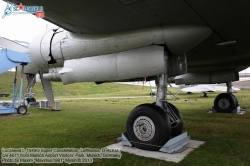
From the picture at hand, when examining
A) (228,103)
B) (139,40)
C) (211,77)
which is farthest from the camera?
(228,103)

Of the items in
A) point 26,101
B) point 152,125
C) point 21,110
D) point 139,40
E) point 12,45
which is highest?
point 12,45

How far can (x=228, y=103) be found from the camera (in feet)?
34.2

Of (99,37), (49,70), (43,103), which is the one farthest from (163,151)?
(43,103)

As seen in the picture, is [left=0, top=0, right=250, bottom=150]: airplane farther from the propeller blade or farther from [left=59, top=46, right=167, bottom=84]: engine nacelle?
the propeller blade

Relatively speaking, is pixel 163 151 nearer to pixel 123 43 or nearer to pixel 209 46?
pixel 123 43

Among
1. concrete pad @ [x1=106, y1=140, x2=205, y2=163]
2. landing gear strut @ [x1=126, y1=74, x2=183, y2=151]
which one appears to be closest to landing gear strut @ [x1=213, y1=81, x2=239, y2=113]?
concrete pad @ [x1=106, y1=140, x2=205, y2=163]

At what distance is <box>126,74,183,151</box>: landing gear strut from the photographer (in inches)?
168

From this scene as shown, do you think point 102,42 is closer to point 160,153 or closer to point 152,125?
point 152,125

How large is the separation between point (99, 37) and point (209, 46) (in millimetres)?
2538

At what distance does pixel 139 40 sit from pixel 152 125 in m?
1.63

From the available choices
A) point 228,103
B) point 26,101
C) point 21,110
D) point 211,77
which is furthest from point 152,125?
point 26,101

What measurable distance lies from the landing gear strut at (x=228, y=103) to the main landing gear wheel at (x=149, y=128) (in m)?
7.13

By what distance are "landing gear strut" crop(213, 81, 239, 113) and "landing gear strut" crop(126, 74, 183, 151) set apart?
680 centimetres

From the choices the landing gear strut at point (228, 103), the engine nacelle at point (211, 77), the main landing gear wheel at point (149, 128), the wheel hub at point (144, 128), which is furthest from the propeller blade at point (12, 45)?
the landing gear strut at point (228, 103)
